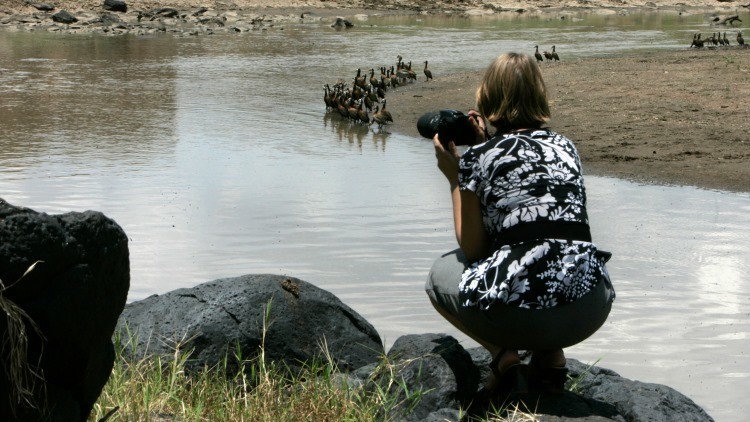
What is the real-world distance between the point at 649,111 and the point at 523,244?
10804mm

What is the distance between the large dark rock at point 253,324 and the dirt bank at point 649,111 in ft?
20.3

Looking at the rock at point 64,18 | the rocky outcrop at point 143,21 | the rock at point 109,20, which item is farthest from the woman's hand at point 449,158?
the rock at point 64,18

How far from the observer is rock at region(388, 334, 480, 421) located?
13.5 ft

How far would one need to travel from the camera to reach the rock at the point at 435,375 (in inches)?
162


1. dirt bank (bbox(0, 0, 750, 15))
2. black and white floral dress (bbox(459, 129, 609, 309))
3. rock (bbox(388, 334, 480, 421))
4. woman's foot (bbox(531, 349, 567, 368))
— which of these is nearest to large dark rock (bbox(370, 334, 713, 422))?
rock (bbox(388, 334, 480, 421))

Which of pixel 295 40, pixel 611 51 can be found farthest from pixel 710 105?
pixel 295 40

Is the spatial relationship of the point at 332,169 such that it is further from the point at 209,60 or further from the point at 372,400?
the point at 209,60

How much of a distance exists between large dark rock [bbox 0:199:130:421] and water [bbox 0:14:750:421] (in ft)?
9.80

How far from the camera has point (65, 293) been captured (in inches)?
121

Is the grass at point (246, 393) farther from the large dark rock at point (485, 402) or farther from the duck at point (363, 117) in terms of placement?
the duck at point (363, 117)

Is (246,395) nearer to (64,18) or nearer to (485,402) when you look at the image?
(485,402)

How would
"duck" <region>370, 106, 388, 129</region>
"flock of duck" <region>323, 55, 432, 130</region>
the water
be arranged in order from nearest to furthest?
1. the water
2. "duck" <region>370, 106, 388, 129</region>
3. "flock of duck" <region>323, 55, 432, 130</region>

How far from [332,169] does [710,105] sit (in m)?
5.72

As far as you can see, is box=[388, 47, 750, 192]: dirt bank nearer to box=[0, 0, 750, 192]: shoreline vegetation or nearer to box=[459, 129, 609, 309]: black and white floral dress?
box=[0, 0, 750, 192]: shoreline vegetation
